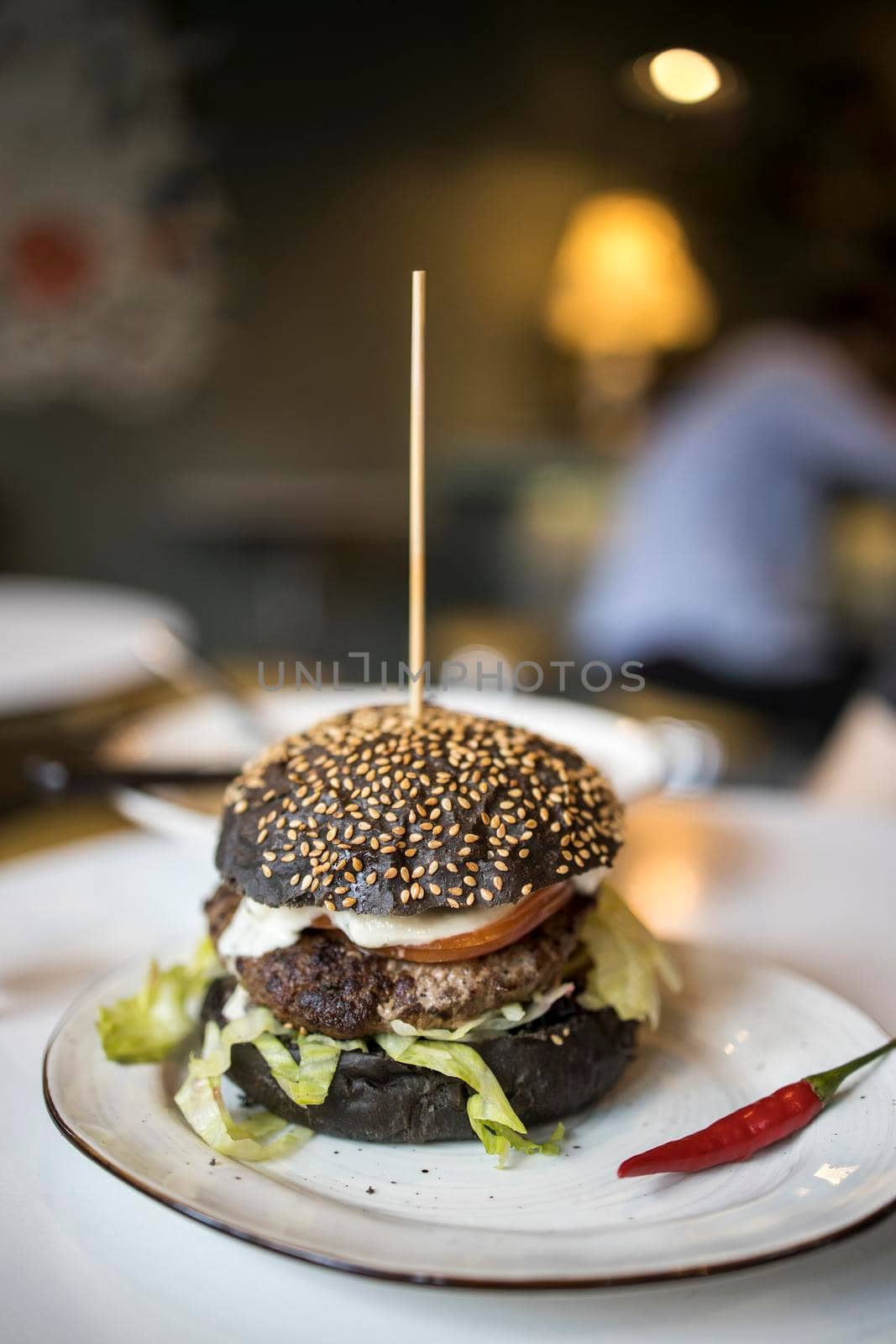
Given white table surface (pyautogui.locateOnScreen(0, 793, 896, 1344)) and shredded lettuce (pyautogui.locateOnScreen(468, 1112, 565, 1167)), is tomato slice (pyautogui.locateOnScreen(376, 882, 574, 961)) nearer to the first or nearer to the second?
shredded lettuce (pyautogui.locateOnScreen(468, 1112, 565, 1167))

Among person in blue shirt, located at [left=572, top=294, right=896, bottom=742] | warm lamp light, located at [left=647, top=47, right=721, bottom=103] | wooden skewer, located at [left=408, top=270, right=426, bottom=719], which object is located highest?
warm lamp light, located at [left=647, top=47, right=721, bottom=103]

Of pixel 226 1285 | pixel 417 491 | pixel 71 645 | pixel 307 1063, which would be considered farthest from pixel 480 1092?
pixel 71 645

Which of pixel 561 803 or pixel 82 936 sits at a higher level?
pixel 561 803

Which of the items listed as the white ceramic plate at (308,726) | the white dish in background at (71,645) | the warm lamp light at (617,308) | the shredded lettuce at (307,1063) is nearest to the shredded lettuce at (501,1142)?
the shredded lettuce at (307,1063)

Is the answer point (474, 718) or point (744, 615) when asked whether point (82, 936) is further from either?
point (744, 615)

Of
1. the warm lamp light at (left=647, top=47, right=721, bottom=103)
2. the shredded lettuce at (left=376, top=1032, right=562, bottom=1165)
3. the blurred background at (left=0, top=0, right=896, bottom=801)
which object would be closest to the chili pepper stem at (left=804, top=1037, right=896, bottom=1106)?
the shredded lettuce at (left=376, top=1032, right=562, bottom=1165)

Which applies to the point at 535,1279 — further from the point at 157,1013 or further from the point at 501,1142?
the point at 157,1013

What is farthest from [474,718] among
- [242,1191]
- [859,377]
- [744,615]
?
[859,377]
